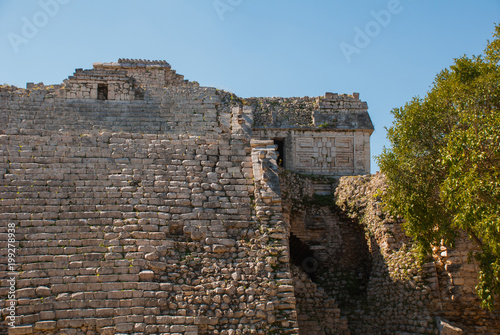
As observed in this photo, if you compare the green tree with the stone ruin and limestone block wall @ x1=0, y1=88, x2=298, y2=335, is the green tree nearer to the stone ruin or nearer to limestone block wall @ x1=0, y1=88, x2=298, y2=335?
the stone ruin

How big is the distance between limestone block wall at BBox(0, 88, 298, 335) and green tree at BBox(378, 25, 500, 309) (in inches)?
130

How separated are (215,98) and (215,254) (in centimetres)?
851

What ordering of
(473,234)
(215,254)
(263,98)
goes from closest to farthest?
(215,254), (473,234), (263,98)

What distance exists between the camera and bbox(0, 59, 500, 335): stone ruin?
10.0 meters

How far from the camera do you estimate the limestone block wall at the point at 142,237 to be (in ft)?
32.5

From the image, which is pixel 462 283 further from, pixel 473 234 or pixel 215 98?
pixel 215 98

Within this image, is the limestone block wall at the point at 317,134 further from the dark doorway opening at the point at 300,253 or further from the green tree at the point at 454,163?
the green tree at the point at 454,163

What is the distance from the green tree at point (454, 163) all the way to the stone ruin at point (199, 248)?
4.31 feet

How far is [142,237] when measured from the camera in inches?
423

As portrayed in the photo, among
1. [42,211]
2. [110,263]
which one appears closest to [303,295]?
[110,263]

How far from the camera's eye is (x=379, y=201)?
48.6 ft

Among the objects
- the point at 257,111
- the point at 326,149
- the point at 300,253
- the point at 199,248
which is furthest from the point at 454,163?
the point at 257,111

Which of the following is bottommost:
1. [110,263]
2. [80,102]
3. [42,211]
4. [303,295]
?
[303,295]

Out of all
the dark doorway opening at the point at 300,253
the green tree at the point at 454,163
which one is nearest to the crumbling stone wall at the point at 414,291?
the green tree at the point at 454,163
